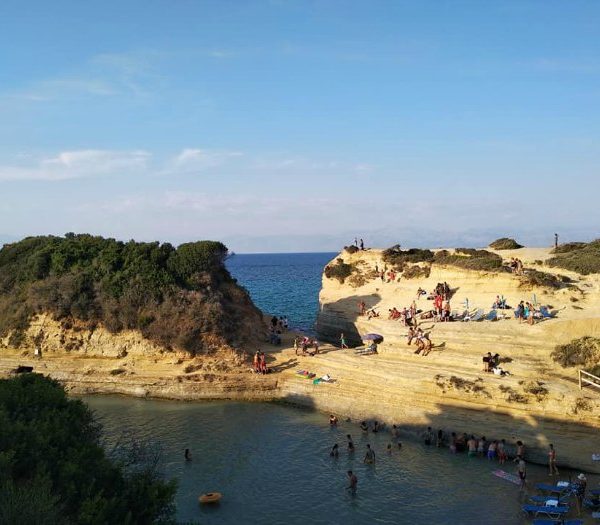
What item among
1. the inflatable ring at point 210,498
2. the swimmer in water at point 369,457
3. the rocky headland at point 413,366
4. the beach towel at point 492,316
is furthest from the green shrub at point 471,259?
the inflatable ring at point 210,498

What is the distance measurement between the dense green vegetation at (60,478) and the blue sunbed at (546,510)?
14026mm

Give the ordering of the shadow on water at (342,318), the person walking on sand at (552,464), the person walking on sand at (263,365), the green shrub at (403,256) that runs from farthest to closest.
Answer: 1. the green shrub at (403,256)
2. the shadow on water at (342,318)
3. the person walking on sand at (263,365)
4. the person walking on sand at (552,464)

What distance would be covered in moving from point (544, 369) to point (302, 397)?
586 inches

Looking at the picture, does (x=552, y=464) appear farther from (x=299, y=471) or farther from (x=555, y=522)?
(x=299, y=471)

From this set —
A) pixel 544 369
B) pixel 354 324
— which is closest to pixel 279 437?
pixel 544 369

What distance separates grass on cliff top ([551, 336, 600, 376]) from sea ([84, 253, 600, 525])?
7.37 metres

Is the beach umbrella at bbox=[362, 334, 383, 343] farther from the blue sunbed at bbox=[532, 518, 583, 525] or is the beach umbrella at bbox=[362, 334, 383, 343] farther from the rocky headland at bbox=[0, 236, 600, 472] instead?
the blue sunbed at bbox=[532, 518, 583, 525]

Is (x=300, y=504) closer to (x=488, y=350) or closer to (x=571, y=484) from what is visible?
(x=571, y=484)

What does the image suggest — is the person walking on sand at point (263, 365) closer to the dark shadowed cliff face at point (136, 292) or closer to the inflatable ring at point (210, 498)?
the dark shadowed cliff face at point (136, 292)

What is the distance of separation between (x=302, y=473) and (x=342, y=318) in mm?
27140

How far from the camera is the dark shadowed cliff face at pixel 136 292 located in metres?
38.8

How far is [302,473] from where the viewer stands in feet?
82.2

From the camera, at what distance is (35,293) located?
4150cm

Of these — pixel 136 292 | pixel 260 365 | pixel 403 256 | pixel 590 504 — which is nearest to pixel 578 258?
pixel 403 256
